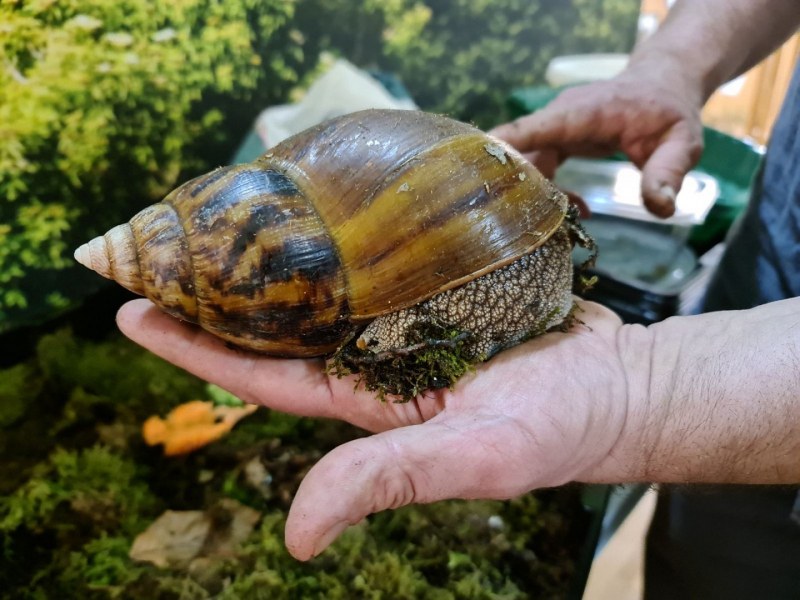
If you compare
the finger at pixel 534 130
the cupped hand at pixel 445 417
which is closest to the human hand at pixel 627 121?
the finger at pixel 534 130

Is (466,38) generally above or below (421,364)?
above

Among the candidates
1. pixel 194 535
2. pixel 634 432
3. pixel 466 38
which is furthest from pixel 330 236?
pixel 466 38

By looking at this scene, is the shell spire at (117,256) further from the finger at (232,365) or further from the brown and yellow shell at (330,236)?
the finger at (232,365)

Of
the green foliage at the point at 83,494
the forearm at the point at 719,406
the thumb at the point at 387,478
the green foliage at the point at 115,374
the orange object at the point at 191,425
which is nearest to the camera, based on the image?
the thumb at the point at 387,478

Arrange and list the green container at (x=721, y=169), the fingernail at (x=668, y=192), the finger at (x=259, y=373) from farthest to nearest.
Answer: the green container at (x=721, y=169) → the fingernail at (x=668, y=192) → the finger at (x=259, y=373)

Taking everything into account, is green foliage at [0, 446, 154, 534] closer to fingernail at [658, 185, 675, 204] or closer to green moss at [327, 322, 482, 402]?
green moss at [327, 322, 482, 402]

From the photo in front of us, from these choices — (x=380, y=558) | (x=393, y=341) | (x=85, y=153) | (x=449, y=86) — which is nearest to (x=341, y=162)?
(x=393, y=341)

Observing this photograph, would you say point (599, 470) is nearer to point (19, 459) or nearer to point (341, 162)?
point (341, 162)

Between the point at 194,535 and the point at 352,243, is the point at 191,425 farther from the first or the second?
the point at 352,243
